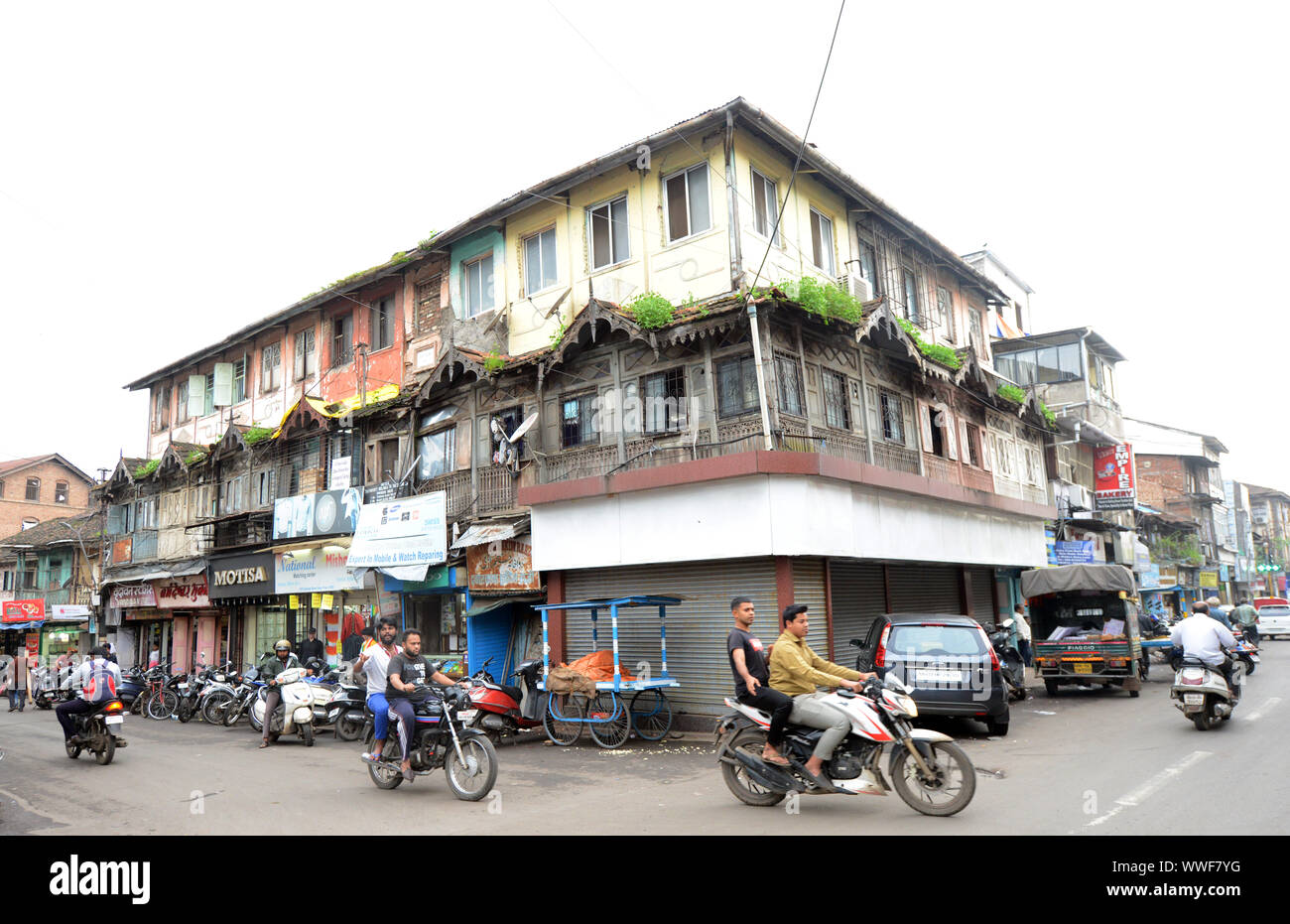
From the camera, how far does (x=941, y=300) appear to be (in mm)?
23078

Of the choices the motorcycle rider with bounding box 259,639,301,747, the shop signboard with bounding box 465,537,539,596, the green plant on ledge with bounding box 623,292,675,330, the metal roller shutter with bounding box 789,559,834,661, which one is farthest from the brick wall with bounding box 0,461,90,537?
the metal roller shutter with bounding box 789,559,834,661

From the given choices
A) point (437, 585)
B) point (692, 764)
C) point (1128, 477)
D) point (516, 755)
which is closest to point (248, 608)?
point (437, 585)

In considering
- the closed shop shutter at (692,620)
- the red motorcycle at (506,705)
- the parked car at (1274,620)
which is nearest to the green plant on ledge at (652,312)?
the closed shop shutter at (692,620)

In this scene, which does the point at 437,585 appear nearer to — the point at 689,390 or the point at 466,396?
the point at 466,396

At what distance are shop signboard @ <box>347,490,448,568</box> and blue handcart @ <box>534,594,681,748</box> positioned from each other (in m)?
5.58

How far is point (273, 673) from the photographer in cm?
1762

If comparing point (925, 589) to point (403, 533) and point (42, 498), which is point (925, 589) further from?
point (42, 498)

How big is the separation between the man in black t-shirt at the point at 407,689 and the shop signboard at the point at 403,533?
9.40 metres

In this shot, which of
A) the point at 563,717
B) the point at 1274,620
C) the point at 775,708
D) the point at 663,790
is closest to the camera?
the point at 775,708

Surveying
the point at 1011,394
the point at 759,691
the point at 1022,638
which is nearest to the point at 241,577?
the point at 1022,638

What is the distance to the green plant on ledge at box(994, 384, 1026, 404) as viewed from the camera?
24.0 m

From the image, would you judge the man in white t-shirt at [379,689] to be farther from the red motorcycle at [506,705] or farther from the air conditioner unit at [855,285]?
the air conditioner unit at [855,285]

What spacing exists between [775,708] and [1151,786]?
371 cm

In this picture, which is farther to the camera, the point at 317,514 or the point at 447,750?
the point at 317,514
